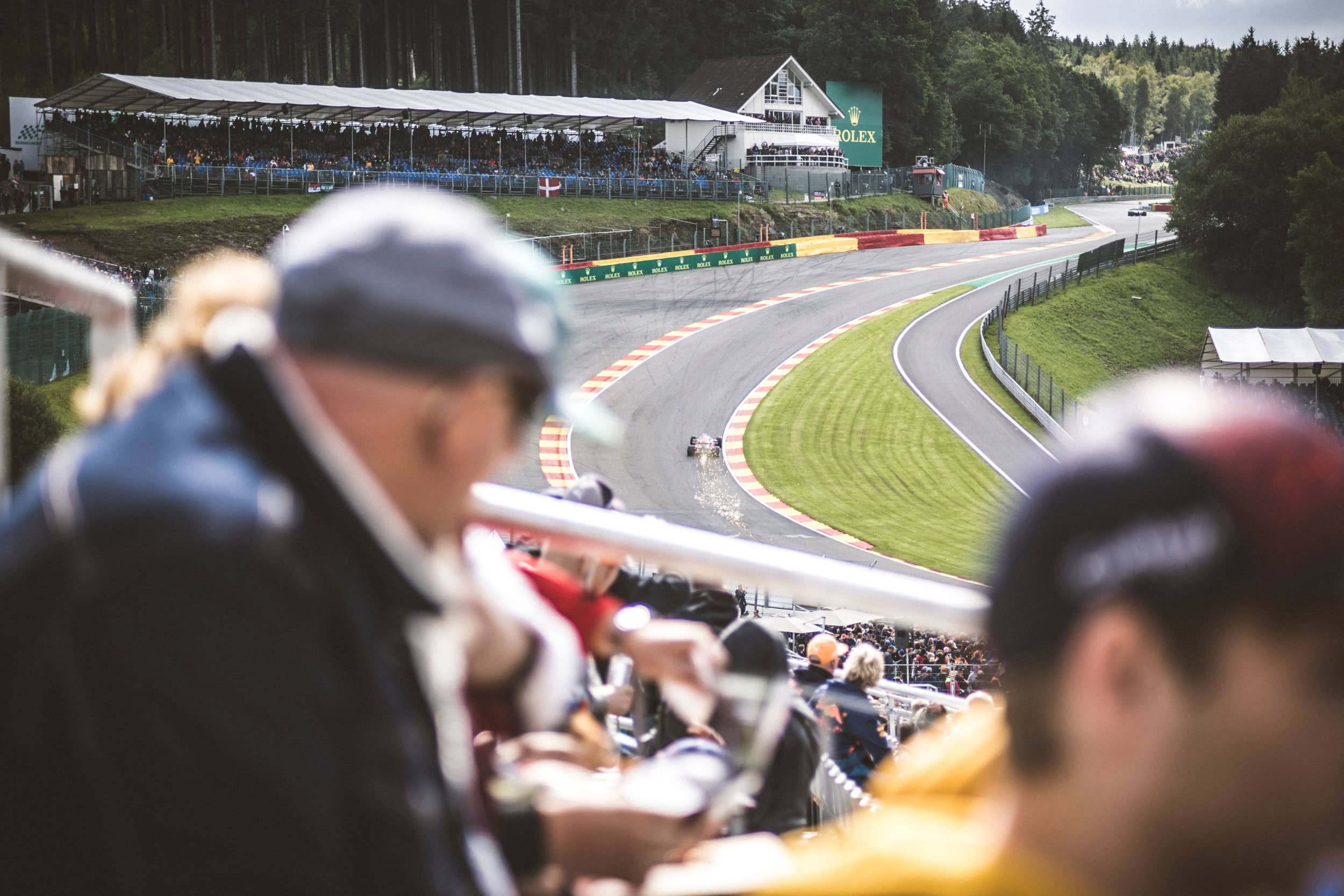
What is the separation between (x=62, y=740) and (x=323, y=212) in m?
0.54

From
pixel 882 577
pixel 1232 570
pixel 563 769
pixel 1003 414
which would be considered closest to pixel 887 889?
pixel 1232 570

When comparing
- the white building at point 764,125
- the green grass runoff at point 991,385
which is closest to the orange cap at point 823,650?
the green grass runoff at point 991,385

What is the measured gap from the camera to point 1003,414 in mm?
33719

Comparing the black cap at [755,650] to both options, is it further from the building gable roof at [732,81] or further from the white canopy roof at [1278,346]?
the building gable roof at [732,81]

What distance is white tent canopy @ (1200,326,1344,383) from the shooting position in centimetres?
3459

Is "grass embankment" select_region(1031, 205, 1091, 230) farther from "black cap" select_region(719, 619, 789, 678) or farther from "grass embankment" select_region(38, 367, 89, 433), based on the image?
"black cap" select_region(719, 619, 789, 678)

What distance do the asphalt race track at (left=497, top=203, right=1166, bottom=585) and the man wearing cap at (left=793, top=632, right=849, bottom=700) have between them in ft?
65.6

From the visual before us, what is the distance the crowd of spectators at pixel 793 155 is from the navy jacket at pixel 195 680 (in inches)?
2592

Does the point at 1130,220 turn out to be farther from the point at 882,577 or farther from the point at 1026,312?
the point at 882,577

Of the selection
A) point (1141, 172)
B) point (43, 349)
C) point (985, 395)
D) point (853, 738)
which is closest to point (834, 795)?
point (853, 738)

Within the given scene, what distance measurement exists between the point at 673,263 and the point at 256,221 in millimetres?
15080

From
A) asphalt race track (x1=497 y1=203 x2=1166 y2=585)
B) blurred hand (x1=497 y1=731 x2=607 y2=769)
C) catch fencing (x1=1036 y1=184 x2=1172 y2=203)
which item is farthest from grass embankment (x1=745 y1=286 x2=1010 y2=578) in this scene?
catch fencing (x1=1036 y1=184 x2=1172 y2=203)

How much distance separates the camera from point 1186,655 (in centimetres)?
92

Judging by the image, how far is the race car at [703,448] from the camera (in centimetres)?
2966
